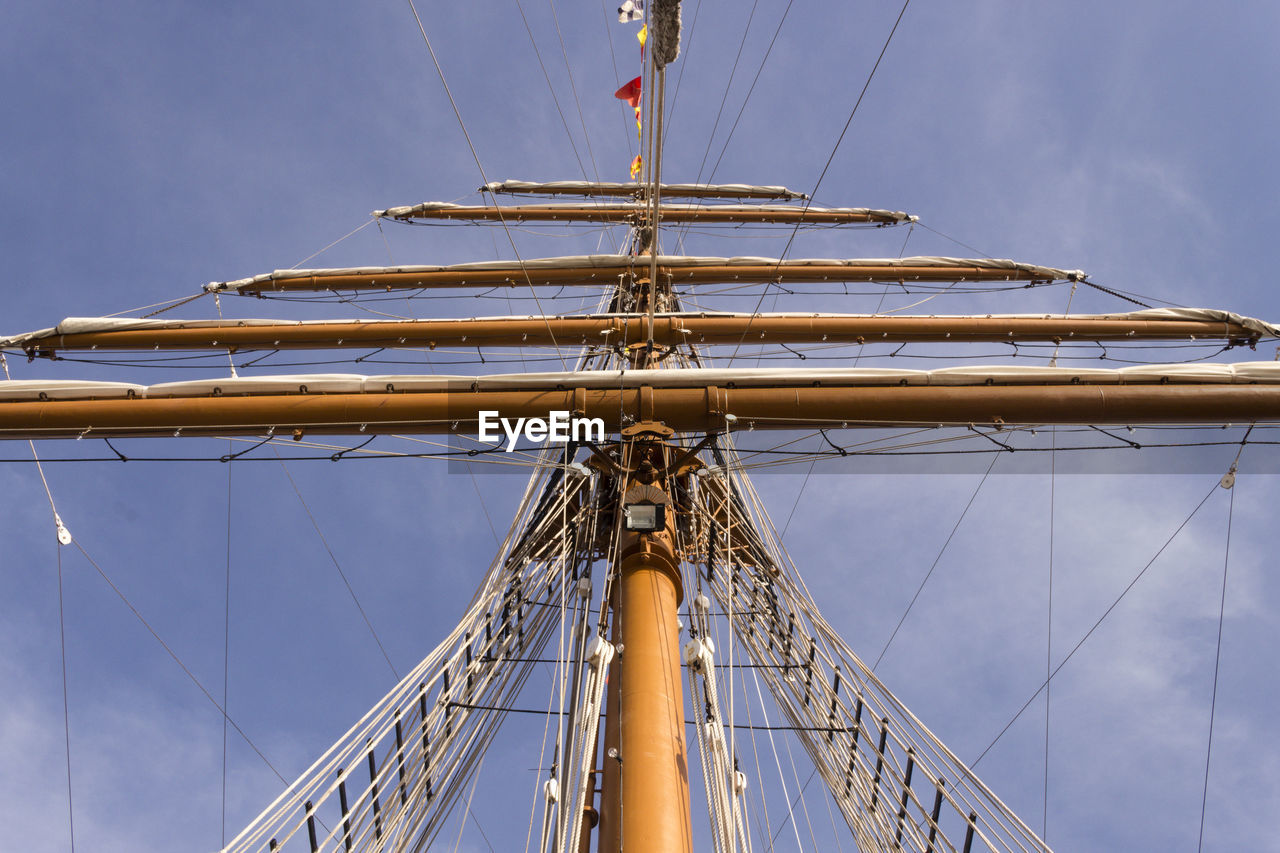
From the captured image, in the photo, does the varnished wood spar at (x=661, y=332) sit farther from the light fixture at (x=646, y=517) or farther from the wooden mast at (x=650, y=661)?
the light fixture at (x=646, y=517)

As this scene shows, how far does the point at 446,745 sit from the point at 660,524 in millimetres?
3171

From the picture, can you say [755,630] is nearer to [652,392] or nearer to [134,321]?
[652,392]

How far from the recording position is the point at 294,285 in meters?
17.2

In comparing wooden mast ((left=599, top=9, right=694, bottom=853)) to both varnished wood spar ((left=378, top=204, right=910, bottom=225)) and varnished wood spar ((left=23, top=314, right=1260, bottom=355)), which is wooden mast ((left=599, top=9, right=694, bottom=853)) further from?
varnished wood spar ((left=378, top=204, right=910, bottom=225))

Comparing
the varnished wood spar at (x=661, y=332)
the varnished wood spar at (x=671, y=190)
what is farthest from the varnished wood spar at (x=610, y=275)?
the varnished wood spar at (x=671, y=190)

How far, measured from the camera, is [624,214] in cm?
2203

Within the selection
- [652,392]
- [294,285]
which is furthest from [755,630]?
[294,285]

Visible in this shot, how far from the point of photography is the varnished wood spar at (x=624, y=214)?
69.8 ft

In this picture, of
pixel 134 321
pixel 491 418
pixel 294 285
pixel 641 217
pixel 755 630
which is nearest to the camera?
pixel 491 418

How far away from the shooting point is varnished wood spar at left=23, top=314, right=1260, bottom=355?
13344mm

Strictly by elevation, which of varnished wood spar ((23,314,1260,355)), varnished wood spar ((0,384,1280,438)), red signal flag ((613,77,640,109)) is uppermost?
red signal flag ((613,77,640,109))

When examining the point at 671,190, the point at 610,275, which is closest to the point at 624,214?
the point at 671,190

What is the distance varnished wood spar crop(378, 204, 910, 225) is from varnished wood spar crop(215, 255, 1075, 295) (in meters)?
4.34

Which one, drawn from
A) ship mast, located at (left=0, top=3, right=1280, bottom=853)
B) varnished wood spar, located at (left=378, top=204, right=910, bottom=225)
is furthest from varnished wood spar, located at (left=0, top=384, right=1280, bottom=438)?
varnished wood spar, located at (left=378, top=204, right=910, bottom=225)
